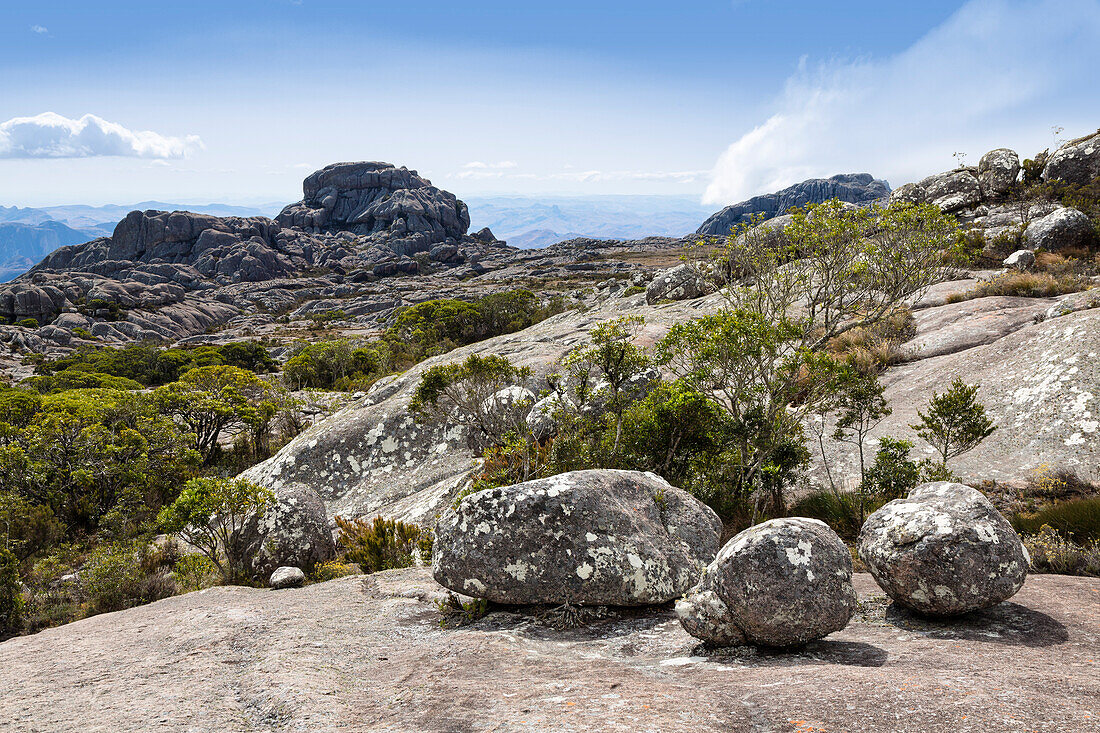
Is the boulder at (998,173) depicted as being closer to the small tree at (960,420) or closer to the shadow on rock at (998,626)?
the small tree at (960,420)

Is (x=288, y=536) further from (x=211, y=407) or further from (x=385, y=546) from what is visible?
(x=211, y=407)

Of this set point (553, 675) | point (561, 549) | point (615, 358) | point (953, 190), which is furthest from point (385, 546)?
point (953, 190)

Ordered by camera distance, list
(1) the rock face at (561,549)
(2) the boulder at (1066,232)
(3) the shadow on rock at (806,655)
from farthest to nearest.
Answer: (2) the boulder at (1066,232) < (1) the rock face at (561,549) < (3) the shadow on rock at (806,655)

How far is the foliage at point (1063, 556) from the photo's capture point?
8008 millimetres

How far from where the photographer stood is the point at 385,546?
13.5 metres

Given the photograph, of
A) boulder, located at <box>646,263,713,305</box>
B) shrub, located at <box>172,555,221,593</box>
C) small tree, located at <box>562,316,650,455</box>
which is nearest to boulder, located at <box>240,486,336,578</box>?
shrub, located at <box>172,555,221,593</box>

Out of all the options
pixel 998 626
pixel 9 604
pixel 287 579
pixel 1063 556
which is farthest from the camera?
pixel 9 604

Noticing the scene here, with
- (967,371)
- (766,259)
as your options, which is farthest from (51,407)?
(967,371)

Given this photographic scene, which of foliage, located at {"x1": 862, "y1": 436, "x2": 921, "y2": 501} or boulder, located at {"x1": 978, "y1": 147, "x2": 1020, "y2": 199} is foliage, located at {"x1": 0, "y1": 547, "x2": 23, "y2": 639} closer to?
foliage, located at {"x1": 862, "y1": 436, "x2": 921, "y2": 501}

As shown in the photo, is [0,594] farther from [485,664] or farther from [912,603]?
[912,603]

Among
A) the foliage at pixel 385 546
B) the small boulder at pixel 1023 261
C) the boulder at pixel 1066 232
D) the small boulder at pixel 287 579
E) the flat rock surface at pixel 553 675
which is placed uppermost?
the boulder at pixel 1066 232

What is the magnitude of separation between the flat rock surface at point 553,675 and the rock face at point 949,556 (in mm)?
357

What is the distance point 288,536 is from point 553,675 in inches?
426

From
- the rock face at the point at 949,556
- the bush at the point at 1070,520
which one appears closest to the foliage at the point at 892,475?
the bush at the point at 1070,520
